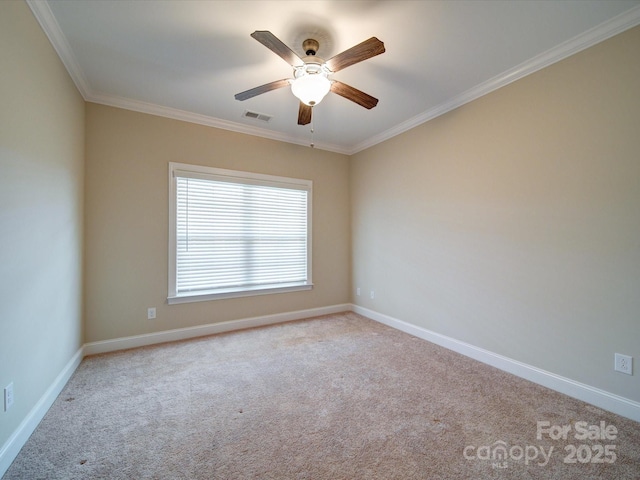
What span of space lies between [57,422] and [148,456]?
0.85m

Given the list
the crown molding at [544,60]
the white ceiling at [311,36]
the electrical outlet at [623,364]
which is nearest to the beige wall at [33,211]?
the white ceiling at [311,36]

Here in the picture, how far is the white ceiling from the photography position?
1854mm

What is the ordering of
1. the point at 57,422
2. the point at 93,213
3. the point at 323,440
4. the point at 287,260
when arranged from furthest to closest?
the point at 287,260, the point at 93,213, the point at 57,422, the point at 323,440

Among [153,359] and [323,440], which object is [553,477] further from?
[153,359]

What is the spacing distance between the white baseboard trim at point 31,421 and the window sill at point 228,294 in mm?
1093

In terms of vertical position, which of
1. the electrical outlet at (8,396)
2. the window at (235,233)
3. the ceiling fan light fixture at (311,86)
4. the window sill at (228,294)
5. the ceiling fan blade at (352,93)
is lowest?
the electrical outlet at (8,396)

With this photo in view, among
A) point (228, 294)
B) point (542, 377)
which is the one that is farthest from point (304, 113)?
point (542, 377)

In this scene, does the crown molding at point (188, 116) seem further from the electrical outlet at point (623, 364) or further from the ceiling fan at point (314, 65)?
the electrical outlet at point (623, 364)

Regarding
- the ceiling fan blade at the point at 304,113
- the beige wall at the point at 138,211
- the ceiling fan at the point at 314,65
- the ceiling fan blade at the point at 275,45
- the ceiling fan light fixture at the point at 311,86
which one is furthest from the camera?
the beige wall at the point at 138,211

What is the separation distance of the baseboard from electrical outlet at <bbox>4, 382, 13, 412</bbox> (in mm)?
3584

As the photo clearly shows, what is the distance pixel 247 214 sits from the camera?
384 centimetres

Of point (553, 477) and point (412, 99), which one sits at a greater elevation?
point (412, 99)

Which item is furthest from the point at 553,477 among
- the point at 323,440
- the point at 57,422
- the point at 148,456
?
the point at 57,422

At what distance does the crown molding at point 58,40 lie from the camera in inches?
70.9
